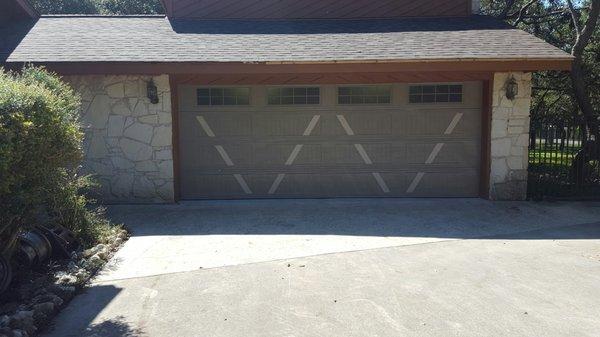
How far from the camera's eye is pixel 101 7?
2641 centimetres

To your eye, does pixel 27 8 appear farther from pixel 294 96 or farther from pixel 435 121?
pixel 435 121

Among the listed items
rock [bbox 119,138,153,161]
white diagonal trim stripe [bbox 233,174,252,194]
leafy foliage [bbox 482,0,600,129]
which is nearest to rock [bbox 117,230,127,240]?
rock [bbox 119,138,153,161]

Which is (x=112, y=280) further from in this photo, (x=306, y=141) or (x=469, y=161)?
(x=469, y=161)

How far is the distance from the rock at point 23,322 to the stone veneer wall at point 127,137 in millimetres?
5488

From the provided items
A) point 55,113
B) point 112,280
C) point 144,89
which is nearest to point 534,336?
point 112,280

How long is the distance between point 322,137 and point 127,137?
3.63 meters

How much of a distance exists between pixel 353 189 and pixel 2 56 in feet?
22.0

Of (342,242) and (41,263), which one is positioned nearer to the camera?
(41,263)

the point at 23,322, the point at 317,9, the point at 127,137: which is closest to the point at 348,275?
the point at 23,322

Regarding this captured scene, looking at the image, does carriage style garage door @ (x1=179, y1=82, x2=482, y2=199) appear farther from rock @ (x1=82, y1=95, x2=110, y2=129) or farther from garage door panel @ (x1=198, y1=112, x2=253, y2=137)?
rock @ (x1=82, y1=95, x2=110, y2=129)

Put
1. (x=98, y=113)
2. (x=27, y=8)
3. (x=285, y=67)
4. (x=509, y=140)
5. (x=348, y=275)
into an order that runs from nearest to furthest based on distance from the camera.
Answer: (x=348, y=275), (x=285, y=67), (x=98, y=113), (x=509, y=140), (x=27, y=8)

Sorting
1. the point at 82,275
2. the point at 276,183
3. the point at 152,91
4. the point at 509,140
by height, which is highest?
the point at 152,91

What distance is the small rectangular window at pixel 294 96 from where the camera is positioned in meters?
10.2

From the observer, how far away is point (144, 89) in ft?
31.9
